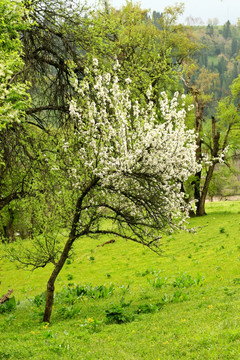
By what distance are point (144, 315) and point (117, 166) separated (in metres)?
5.11

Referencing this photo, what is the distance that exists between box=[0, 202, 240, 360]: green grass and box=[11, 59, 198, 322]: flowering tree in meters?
1.87

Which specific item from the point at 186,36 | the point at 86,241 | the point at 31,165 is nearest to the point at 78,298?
the point at 31,165

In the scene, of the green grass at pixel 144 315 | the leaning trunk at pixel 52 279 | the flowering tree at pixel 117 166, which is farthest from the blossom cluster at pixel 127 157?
the green grass at pixel 144 315

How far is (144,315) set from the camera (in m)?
12.2

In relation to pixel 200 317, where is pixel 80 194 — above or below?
above

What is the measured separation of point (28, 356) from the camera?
30.2ft

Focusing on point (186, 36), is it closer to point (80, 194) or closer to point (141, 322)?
point (80, 194)

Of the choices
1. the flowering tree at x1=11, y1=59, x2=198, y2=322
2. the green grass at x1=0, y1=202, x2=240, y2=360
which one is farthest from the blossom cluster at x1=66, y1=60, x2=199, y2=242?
the green grass at x1=0, y1=202, x2=240, y2=360

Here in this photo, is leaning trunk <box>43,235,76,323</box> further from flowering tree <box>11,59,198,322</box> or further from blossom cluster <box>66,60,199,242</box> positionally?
blossom cluster <box>66,60,199,242</box>

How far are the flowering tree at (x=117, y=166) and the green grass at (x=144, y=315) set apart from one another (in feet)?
6.13

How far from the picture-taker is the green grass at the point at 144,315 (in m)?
8.88

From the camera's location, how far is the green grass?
29.1 feet

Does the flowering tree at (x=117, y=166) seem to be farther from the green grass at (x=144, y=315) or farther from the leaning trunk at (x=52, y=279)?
the green grass at (x=144, y=315)

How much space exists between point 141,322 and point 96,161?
5.15 metres
